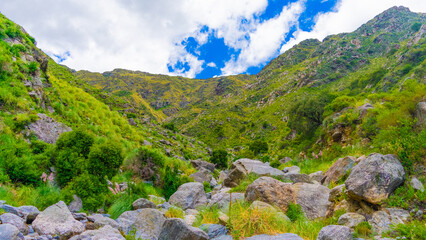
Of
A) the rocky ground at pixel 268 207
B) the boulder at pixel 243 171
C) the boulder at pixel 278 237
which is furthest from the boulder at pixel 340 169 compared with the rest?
the boulder at pixel 278 237

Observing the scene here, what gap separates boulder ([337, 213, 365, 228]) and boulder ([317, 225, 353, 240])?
2.65ft

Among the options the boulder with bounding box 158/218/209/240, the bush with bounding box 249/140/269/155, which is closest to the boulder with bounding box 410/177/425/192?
the boulder with bounding box 158/218/209/240

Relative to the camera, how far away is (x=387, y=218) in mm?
4688

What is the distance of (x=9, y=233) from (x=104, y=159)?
16.1 feet

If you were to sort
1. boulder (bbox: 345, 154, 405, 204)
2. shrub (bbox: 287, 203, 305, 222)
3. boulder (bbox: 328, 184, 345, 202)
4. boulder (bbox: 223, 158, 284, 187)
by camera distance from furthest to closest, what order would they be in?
1. boulder (bbox: 223, 158, 284, 187)
2. boulder (bbox: 328, 184, 345, 202)
3. shrub (bbox: 287, 203, 305, 222)
4. boulder (bbox: 345, 154, 405, 204)

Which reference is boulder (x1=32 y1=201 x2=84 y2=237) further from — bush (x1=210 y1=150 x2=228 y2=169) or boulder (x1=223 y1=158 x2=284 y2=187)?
bush (x1=210 y1=150 x2=228 y2=169)

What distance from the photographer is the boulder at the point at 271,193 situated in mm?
6974

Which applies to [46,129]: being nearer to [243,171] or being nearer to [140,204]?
[140,204]

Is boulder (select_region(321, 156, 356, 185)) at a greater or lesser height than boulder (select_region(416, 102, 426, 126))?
lesser

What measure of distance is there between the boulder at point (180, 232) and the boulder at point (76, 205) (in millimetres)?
3426

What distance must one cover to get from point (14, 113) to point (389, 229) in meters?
13.7

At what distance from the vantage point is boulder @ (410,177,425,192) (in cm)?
492

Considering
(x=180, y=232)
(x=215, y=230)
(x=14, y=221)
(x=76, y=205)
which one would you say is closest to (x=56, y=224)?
(x=14, y=221)

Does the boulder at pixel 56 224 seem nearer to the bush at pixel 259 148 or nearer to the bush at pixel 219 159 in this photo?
the bush at pixel 219 159
